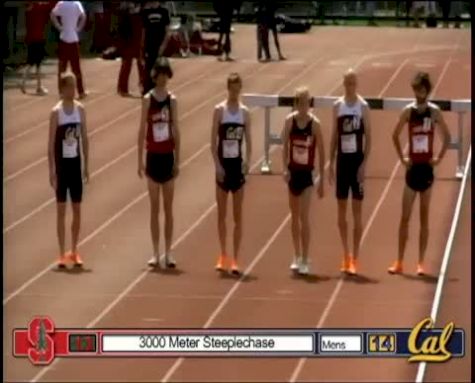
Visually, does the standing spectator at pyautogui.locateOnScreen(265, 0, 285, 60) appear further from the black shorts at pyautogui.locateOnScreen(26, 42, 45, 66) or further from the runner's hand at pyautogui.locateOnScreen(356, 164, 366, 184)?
the runner's hand at pyautogui.locateOnScreen(356, 164, 366, 184)

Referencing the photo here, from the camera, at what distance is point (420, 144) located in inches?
511

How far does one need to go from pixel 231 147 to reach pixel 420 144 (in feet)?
5.04

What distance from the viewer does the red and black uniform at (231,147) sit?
42.1ft

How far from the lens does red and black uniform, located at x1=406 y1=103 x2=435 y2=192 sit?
42.4 feet

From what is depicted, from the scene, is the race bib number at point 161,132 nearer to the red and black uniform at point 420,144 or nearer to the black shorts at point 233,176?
the black shorts at point 233,176

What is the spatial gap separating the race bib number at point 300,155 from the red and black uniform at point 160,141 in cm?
99

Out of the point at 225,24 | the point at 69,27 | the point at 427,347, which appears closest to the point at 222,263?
the point at 427,347

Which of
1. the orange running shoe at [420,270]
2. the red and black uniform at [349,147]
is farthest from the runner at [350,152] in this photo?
the orange running shoe at [420,270]

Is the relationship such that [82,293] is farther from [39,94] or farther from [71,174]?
[39,94]

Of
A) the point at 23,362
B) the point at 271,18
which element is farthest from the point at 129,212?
the point at 271,18

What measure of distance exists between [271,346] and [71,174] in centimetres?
334

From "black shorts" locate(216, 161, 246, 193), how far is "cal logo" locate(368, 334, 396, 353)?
2827 millimetres

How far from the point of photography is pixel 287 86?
90.0ft

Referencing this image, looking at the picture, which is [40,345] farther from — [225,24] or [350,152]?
[225,24]
